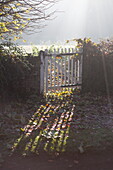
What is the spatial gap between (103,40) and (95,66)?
3.88 ft

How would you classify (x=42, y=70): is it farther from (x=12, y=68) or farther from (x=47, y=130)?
(x=47, y=130)

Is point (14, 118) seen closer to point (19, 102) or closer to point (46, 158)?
point (19, 102)

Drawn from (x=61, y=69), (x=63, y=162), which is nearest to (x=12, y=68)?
(x=61, y=69)

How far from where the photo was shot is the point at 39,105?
661 cm

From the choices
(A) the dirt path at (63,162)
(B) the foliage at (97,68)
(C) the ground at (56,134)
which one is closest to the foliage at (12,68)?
(C) the ground at (56,134)

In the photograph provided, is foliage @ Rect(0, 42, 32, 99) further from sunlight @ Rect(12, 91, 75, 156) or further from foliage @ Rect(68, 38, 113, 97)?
foliage @ Rect(68, 38, 113, 97)

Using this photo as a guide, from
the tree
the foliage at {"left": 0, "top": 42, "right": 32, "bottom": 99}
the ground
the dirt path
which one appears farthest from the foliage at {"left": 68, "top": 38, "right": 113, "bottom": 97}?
the dirt path

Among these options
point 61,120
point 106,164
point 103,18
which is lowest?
point 106,164

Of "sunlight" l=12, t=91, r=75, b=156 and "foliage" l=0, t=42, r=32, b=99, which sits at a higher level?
"foliage" l=0, t=42, r=32, b=99

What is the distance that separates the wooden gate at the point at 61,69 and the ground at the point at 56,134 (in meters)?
0.89

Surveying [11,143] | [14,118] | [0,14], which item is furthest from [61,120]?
[0,14]

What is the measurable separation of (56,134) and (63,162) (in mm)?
1030

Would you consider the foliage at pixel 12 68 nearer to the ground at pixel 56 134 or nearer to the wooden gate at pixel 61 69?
the ground at pixel 56 134

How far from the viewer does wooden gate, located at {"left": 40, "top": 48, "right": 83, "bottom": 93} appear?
764 cm
